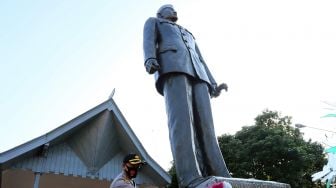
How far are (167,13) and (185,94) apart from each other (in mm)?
1341

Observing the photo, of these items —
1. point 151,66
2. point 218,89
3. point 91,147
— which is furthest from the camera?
point 91,147

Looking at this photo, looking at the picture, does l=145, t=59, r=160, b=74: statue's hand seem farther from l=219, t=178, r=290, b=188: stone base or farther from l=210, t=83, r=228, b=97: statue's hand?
l=219, t=178, r=290, b=188: stone base

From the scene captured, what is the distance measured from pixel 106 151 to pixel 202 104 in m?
7.74

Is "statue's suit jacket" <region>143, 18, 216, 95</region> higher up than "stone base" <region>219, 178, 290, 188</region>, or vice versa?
"statue's suit jacket" <region>143, 18, 216, 95</region>

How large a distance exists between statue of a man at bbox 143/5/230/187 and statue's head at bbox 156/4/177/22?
0.29 ft

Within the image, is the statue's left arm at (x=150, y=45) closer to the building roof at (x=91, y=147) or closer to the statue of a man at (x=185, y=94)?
the statue of a man at (x=185, y=94)

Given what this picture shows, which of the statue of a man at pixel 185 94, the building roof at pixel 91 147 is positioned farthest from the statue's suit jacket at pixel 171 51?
the building roof at pixel 91 147

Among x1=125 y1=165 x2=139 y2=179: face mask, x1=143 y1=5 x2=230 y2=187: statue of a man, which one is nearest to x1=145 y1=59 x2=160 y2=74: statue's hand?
x1=143 y1=5 x2=230 y2=187: statue of a man

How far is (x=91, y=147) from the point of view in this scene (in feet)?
35.8

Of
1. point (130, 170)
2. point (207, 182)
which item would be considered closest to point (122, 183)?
point (130, 170)

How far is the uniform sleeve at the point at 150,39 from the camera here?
406cm

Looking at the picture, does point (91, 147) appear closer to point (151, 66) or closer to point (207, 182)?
point (151, 66)

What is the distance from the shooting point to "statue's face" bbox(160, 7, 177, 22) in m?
4.78

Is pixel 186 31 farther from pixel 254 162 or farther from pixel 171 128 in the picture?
pixel 254 162
